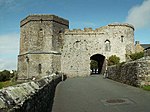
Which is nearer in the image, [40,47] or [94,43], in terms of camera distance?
[40,47]


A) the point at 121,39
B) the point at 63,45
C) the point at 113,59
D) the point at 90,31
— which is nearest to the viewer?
the point at 113,59

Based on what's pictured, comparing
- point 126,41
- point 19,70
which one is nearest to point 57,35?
point 19,70

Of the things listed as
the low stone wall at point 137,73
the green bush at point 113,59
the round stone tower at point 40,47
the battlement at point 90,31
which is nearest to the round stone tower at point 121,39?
the battlement at point 90,31

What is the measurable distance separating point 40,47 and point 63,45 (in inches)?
169

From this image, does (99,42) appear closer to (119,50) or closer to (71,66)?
(119,50)

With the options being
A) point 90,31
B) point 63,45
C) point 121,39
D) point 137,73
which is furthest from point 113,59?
point 137,73

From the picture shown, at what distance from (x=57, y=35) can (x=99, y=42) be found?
7779 mm

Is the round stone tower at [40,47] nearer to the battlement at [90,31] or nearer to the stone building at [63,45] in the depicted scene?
the stone building at [63,45]

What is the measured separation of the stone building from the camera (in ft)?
126

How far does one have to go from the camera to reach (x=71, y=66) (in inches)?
1548

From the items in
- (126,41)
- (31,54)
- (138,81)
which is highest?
(126,41)

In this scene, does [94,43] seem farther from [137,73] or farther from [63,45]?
[137,73]

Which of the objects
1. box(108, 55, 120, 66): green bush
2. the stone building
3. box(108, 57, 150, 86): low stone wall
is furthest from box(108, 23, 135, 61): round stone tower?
box(108, 57, 150, 86): low stone wall

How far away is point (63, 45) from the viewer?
132 ft
